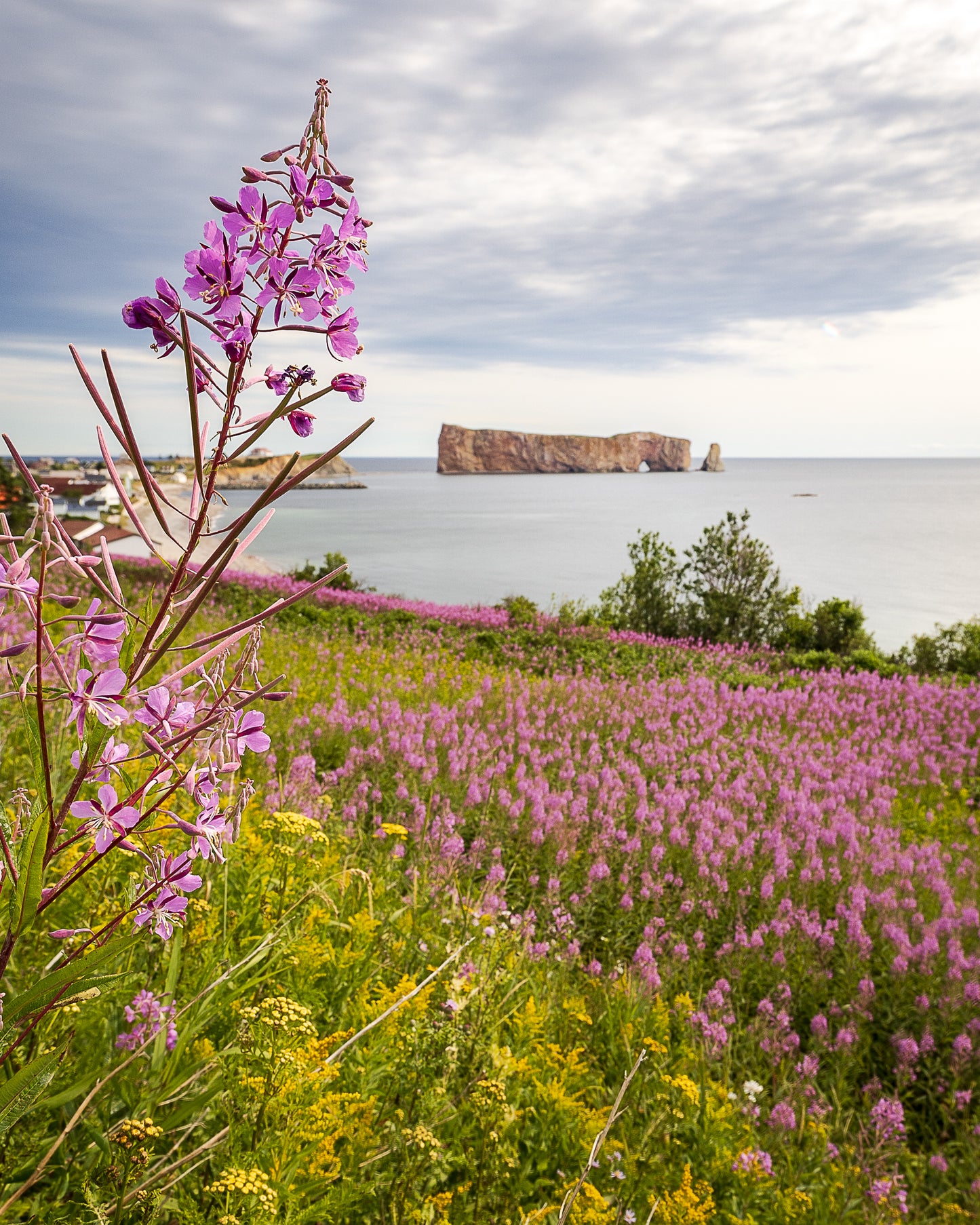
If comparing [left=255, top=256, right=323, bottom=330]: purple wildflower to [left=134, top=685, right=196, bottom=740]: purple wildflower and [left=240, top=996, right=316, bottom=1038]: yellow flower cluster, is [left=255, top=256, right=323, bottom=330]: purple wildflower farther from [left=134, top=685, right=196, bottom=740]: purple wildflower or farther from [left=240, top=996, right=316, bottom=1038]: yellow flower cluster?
[left=240, top=996, right=316, bottom=1038]: yellow flower cluster

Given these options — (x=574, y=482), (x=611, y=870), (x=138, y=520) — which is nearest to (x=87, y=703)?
(x=138, y=520)

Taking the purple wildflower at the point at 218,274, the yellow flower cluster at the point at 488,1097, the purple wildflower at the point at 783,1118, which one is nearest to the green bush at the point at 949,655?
the purple wildflower at the point at 783,1118

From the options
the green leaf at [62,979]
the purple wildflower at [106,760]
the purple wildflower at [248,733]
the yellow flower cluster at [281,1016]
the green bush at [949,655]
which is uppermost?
the purple wildflower at [248,733]

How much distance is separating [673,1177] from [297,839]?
6.31ft

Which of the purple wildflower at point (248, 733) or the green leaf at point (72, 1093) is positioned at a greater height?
the purple wildflower at point (248, 733)

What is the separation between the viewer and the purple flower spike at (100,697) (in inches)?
32.5

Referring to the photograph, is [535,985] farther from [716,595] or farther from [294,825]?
[716,595]

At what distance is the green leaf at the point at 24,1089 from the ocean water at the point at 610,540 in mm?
23650

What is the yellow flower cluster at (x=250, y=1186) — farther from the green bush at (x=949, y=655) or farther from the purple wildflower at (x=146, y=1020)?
the green bush at (x=949, y=655)

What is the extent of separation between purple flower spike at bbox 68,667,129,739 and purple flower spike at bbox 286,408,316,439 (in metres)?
0.38

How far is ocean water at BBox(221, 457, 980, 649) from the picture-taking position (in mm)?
31703

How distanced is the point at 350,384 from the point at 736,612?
17.2 m

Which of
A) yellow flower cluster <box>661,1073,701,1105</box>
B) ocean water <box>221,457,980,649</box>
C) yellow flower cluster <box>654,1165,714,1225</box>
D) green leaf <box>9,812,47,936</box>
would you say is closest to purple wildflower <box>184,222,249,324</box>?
green leaf <box>9,812,47,936</box>

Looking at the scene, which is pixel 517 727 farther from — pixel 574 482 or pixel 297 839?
pixel 574 482
